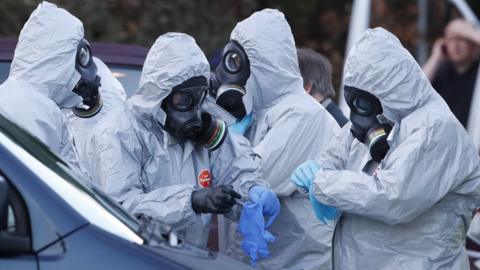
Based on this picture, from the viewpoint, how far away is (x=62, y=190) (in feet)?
14.9

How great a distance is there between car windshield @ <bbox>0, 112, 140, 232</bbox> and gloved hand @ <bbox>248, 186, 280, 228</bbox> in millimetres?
1292

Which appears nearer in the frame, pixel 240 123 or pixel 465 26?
pixel 240 123

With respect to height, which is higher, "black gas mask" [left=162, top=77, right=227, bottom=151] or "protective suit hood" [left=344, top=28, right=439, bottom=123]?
"protective suit hood" [left=344, top=28, right=439, bottom=123]

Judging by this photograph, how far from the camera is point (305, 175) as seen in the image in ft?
19.9

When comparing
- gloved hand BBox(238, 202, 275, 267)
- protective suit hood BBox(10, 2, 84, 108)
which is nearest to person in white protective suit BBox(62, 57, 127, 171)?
protective suit hood BBox(10, 2, 84, 108)

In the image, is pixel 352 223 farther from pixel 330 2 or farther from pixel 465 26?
pixel 330 2

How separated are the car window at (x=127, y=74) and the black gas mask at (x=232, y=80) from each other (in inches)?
A: 40.0

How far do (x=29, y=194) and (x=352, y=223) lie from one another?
6.10 feet

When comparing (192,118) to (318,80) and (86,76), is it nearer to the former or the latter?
(86,76)

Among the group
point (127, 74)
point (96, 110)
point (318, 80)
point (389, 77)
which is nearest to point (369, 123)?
point (389, 77)

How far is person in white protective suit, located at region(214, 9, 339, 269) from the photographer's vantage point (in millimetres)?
6578

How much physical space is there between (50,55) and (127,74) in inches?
53.2

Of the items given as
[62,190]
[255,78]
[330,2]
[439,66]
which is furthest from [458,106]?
[330,2]

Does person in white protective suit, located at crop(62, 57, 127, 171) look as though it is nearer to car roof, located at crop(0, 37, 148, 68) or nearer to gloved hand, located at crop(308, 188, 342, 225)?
car roof, located at crop(0, 37, 148, 68)
